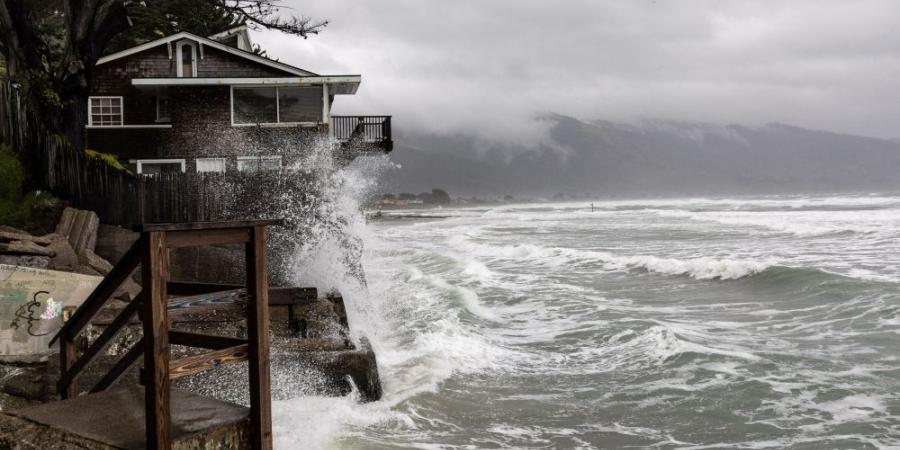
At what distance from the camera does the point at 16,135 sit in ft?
45.7

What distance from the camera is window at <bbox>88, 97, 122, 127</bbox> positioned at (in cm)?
2659

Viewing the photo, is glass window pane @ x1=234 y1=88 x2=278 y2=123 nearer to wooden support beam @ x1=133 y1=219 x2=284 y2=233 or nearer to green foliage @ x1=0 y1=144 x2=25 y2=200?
green foliage @ x1=0 y1=144 x2=25 y2=200

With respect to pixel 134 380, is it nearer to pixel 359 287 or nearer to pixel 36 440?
pixel 36 440

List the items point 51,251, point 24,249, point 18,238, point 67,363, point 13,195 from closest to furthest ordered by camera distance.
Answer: point 67,363, point 24,249, point 18,238, point 51,251, point 13,195

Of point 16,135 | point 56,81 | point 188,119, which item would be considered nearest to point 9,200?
point 16,135

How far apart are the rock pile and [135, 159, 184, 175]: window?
15.0 metres

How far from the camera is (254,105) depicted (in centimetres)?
2625

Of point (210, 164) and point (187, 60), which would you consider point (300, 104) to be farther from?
point (187, 60)

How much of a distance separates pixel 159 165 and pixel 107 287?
23.2 m

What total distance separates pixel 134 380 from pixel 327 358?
1.95 m

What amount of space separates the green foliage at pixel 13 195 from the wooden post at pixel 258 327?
29.9 feet

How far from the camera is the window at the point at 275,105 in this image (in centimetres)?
2608

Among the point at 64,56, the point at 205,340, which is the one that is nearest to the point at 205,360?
the point at 205,340

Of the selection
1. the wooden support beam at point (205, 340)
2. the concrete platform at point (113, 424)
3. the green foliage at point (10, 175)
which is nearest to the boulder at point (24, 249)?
the green foliage at point (10, 175)
